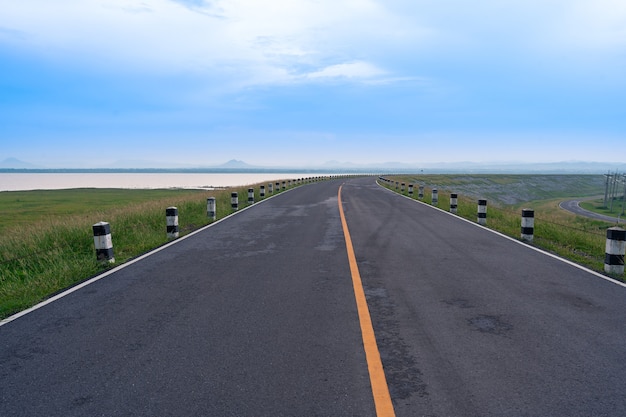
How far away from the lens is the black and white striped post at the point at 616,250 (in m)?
7.61

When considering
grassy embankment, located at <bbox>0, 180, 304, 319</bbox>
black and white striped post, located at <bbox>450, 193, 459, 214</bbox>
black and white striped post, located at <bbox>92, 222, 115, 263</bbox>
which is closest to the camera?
grassy embankment, located at <bbox>0, 180, 304, 319</bbox>

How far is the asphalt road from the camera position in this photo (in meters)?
3.41

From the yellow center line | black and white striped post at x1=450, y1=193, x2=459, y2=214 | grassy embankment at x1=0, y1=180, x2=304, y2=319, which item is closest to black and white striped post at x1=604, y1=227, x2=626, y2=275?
the yellow center line

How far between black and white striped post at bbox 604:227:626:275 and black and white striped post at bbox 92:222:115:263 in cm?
942

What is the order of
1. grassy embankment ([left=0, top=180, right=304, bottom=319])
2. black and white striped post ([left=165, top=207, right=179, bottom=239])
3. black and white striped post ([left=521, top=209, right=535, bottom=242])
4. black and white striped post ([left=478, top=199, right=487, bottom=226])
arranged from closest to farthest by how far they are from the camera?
grassy embankment ([left=0, top=180, right=304, bottom=319]) < black and white striped post ([left=521, top=209, right=535, bottom=242]) < black and white striped post ([left=165, top=207, right=179, bottom=239]) < black and white striped post ([left=478, top=199, right=487, bottom=226])

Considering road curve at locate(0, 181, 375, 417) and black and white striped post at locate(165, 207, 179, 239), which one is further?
black and white striped post at locate(165, 207, 179, 239)

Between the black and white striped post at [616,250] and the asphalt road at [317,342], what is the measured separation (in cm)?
53

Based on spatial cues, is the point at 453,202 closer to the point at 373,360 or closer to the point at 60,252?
the point at 60,252

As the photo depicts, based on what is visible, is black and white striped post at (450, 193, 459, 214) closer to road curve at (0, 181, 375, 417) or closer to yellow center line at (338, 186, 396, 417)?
road curve at (0, 181, 375, 417)

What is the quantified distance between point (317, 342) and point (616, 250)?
629cm

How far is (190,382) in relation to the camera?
146 inches

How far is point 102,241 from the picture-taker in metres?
8.52

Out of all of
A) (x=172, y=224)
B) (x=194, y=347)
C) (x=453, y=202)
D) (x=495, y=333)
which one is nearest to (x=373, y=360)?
(x=495, y=333)

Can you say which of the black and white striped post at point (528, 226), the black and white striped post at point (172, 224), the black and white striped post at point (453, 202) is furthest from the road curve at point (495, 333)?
the black and white striped post at point (453, 202)
